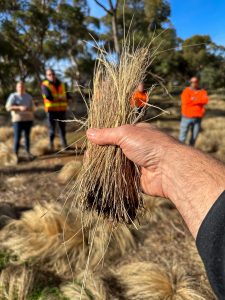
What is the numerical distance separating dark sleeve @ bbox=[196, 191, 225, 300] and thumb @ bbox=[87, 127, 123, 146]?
83 cm

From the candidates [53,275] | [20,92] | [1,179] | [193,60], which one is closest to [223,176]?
[53,275]

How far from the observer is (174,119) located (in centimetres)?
1464

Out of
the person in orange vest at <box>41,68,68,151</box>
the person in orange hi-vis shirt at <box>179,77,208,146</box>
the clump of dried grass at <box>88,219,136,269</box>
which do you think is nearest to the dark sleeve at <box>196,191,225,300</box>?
the clump of dried grass at <box>88,219,136,269</box>

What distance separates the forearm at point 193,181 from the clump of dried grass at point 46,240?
2.17m

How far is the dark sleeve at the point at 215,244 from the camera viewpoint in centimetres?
118

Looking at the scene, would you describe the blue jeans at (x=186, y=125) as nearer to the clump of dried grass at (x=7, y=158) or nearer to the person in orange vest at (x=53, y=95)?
the person in orange vest at (x=53, y=95)

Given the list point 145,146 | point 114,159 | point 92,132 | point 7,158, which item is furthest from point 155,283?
point 7,158

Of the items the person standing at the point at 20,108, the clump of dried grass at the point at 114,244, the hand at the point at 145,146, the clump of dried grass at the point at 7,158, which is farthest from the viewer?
the clump of dried grass at the point at 7,158

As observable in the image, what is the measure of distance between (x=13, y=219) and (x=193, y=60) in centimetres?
3776

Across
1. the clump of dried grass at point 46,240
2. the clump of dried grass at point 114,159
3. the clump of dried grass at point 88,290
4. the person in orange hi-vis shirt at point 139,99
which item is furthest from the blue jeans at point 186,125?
the clump of dried grass at point 114,159

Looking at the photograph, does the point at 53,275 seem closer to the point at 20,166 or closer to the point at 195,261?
the point at 195,261

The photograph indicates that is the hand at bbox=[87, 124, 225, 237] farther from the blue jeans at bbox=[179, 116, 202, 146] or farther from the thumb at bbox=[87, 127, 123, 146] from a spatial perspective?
the blue jeans at bbox=[179, 116, 202, 146]

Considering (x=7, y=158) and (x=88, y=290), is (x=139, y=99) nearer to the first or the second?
(x=88, y=290)

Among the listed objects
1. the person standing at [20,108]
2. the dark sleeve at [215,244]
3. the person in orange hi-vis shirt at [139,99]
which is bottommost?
the person standing at [20,108]
